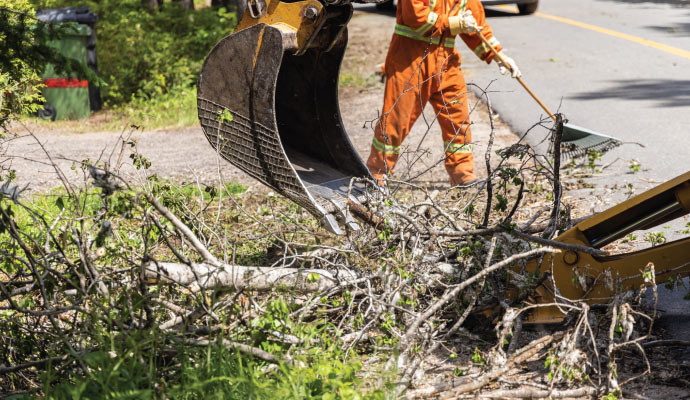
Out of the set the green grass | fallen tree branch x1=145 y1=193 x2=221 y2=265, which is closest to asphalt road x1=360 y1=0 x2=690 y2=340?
fallen tree branch x1=145 y1=193 x2=221 y2=265

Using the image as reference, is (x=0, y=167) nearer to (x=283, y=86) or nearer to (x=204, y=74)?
(x=204, y=74)

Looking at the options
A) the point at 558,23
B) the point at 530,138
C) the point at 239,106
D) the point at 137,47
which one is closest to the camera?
the point at 239,106

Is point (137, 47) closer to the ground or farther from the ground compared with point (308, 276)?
farther from the ground

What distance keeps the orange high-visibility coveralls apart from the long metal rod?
91.6 inches

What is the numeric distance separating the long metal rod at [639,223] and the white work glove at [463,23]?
2.70 m

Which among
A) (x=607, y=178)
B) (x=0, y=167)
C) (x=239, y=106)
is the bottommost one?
(x=607, y=178)

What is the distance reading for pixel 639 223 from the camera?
131 inches

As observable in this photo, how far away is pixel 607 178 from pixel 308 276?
368 cm

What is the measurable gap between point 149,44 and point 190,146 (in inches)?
125

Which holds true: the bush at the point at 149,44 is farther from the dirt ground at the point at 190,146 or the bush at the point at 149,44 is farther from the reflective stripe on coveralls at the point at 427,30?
the reflective stripe on coveralls at the point at 427,30

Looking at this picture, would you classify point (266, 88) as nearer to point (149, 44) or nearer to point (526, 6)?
point (149, 44)

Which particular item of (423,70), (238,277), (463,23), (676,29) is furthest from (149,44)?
(676,29)

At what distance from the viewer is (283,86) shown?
512cm

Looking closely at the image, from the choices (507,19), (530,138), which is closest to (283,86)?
(530,138)
